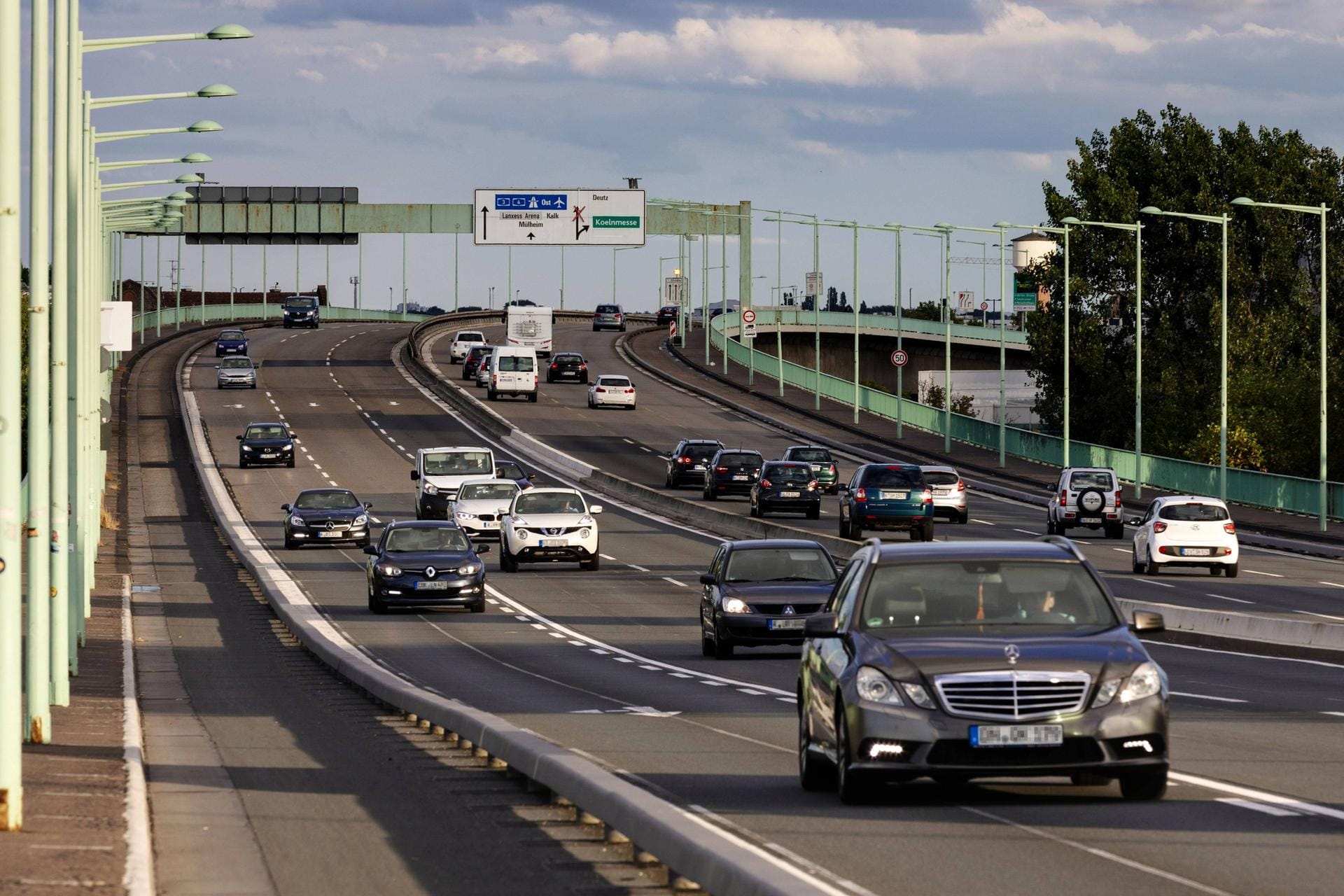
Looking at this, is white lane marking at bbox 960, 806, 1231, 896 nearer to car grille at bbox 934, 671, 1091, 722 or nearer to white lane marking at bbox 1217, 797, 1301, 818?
car grille at bbox 934, 671, 1091, 722

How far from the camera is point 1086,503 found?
54094 millimetres

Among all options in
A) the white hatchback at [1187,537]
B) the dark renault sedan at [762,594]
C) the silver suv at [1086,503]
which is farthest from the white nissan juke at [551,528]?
the dark renault sedan at [762,594]

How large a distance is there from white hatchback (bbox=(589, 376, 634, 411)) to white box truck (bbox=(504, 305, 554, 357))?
13.3 m

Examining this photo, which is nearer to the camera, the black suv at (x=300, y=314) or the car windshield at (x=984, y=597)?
the car windshield at (x=984, y=597)

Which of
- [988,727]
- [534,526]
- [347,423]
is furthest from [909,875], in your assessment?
[347,423]

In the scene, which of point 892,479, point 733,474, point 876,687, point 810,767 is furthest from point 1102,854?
point 733,474

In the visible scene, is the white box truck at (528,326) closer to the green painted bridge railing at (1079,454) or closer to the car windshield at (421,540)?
the green painted bridge railing at (1079,454)

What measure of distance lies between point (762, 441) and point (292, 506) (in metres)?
34.4

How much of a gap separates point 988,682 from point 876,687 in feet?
2.02

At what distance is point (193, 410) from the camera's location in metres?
89.6

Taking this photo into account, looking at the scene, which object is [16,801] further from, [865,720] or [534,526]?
[534,526]

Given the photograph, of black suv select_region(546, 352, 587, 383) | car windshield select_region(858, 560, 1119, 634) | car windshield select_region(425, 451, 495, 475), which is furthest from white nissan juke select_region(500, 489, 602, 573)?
black suv select_region(546, 352, 587, 383)

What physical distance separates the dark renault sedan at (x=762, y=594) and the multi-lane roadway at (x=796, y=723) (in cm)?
47

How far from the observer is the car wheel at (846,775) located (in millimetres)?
12008
